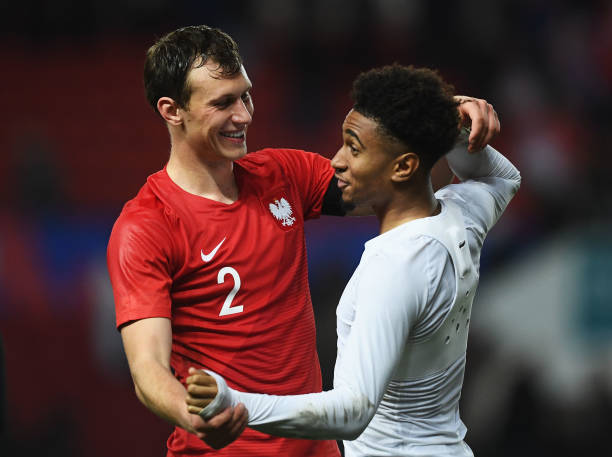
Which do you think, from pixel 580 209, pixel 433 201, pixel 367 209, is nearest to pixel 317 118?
pixel 580 209

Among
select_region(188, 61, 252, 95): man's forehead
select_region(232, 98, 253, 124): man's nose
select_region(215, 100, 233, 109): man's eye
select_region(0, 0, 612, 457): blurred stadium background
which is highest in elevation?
select_region(188, 61, 252, 95): man's forehead

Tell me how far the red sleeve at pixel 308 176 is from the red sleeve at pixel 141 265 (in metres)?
0.62

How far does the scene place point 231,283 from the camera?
114 inches

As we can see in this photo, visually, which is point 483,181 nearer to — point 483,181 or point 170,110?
point 483,181

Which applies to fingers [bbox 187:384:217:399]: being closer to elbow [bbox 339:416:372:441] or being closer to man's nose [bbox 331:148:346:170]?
elbow [bbox 339:416:372:441]

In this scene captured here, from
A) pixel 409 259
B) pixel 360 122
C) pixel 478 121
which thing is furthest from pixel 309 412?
pixel 478 121

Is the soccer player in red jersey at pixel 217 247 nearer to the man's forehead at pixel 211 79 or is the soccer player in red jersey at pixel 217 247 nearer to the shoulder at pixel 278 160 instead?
the man's forehead at pixel 211 79

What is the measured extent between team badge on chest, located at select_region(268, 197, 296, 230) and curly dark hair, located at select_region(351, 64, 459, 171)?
2.45 feet

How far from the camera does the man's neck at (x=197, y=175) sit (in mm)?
2990

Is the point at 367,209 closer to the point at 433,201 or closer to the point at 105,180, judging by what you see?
the point at 433,201

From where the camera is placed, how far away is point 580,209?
23.1 feet

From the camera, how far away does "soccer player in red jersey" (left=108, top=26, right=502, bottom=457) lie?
282 centimetres

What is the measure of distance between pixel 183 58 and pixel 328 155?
470cm

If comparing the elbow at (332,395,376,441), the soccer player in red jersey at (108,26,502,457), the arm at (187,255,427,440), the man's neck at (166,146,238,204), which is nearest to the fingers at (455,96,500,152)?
the soccer player in red jersey at (108,26,502,457)
